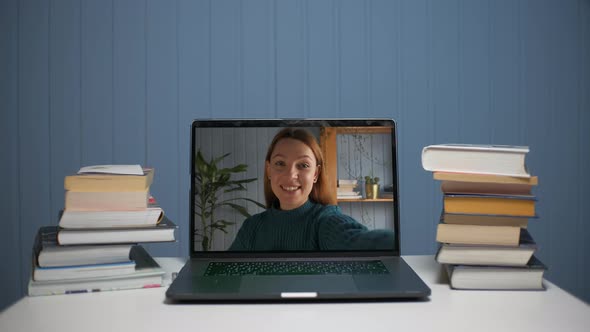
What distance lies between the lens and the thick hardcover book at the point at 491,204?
1010mm

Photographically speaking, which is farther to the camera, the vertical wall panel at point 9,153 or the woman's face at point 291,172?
the vertical wall panel at point 9,153

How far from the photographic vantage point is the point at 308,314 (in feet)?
2.83

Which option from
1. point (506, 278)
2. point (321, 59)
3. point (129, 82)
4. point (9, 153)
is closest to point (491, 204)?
point (506, 278)

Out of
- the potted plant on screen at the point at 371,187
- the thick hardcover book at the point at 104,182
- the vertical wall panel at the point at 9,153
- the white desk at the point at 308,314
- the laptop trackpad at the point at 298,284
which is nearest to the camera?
the white desk at the point at 308,314

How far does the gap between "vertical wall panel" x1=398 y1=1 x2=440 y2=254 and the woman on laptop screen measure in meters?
0.72

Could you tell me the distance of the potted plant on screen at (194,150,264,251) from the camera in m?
1.16

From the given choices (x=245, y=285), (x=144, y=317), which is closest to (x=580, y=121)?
(x=245, y=285)

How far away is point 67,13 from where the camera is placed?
1.78 metres

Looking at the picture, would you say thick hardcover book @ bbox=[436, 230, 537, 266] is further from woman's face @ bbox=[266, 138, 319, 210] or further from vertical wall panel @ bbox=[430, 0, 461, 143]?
vertical wall panel @ bbox=[430, 0, 461, 143]

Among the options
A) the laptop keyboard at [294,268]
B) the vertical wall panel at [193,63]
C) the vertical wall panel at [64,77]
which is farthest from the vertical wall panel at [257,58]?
the laptop keyboard at [294,268]

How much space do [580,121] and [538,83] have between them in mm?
198

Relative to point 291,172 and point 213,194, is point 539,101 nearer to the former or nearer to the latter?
point 291,172

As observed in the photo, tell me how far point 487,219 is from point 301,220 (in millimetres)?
372

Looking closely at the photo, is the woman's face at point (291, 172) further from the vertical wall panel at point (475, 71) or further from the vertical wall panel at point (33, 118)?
the vertical wall panel at point (33, 118)
